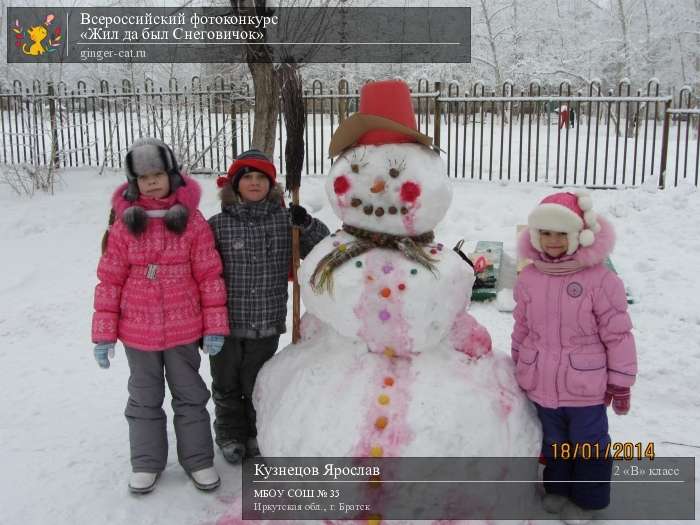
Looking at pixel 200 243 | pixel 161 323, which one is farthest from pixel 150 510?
pixel 200 243

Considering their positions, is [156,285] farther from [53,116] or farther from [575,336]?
[53,116]

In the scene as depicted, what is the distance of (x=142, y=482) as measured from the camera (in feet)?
10.0

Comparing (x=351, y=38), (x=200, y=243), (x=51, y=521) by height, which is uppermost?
(x=351, y=38)

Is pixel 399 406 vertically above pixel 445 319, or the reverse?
pixel 445 319

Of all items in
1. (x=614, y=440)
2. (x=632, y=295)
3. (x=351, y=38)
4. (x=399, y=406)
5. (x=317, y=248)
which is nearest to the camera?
(x=399, y=406)

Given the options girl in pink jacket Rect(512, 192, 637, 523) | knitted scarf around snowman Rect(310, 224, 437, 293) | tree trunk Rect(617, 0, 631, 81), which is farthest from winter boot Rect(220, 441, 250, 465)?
tree trunk Rect(617, 0, 631, 81)

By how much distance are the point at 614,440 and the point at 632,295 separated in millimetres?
2635

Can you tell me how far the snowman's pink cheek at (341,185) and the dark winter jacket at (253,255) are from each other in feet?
1.43

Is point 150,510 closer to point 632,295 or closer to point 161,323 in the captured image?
point 161,323

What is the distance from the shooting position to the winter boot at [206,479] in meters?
3.05

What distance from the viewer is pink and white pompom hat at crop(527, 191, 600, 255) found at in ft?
8.43

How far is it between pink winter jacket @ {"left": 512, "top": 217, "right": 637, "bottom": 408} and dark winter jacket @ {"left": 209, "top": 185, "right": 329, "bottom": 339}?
112cm

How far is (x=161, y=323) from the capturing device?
115 inches

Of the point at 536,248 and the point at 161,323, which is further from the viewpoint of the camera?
the point at 161,323
